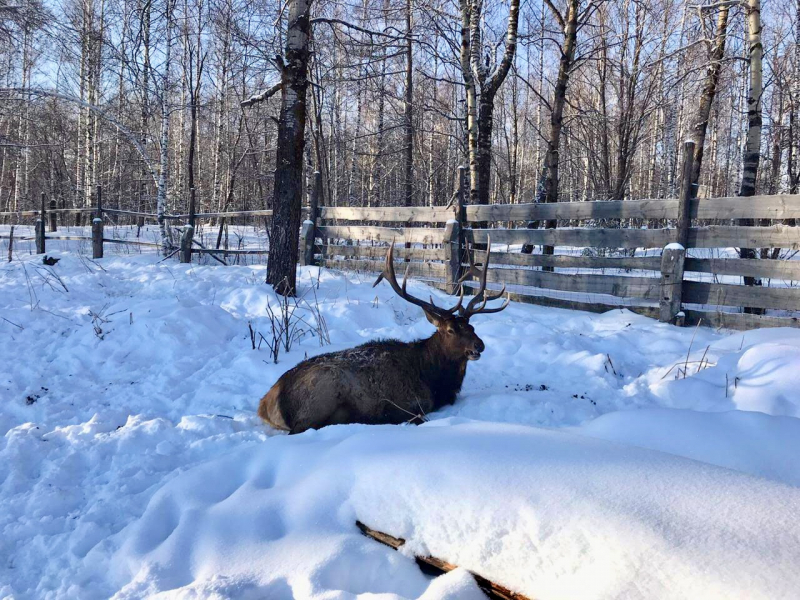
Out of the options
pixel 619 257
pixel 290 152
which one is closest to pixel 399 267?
pixel 290 152

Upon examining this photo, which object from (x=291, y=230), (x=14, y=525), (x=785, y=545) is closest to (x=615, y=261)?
(x=291, y=230)

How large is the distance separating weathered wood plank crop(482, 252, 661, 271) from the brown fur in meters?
3.67

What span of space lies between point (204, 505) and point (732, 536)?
2.05 meters

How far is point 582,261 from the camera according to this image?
25.6ft

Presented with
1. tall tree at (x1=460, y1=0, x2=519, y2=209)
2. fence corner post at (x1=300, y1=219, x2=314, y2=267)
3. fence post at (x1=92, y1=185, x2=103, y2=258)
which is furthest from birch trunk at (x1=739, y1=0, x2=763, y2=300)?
fence post at (x1=92, y1=185, x2=103, y2=258)

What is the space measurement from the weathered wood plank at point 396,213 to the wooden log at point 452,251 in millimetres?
263

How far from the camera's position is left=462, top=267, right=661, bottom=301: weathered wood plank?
702cm

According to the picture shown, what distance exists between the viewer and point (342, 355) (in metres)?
4.23

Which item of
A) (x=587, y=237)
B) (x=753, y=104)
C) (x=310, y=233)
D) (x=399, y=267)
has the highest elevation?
(x=753, y=104)

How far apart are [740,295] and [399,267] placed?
5377mm

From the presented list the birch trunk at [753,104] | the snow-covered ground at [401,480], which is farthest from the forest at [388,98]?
the snow-covered ground at [401,480]

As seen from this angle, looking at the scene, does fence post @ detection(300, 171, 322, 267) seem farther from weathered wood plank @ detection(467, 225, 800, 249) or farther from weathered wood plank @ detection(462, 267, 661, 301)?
weathered wood plank @ detection(462, 267, 661, 301)

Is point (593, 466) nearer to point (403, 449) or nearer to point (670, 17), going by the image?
point (403, 449)

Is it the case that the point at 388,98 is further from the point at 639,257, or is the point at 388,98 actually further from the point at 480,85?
the point at 639,257
